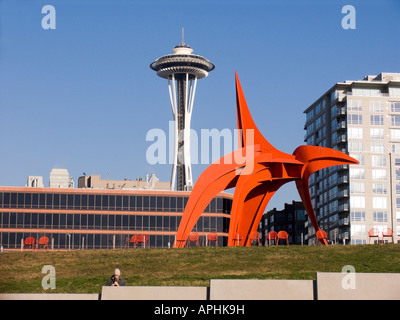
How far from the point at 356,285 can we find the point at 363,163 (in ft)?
286

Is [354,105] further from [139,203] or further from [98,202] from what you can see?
[98,202]

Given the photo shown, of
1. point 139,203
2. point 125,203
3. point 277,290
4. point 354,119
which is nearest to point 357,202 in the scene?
point 354,119

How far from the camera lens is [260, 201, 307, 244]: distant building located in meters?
134

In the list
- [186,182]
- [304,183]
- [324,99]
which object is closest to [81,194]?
[324,99]

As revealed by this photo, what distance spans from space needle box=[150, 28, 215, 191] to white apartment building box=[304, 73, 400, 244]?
47.0 m

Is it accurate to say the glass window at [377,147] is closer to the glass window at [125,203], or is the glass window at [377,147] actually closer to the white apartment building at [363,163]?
the white apartment building at [363,163]

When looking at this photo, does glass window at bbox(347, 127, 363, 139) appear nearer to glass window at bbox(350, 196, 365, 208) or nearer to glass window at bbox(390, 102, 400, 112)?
glass window at bbox(390, 102, 400, 112)

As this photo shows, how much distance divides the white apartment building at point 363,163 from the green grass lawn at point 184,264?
203ft

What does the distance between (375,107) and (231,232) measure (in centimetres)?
6333

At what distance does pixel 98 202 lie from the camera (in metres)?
92.1

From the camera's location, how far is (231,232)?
4847cm

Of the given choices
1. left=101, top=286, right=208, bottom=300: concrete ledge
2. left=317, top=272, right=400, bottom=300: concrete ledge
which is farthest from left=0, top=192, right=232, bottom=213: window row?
left=317, top=272, right=400, bottom=300: concrete ledge
